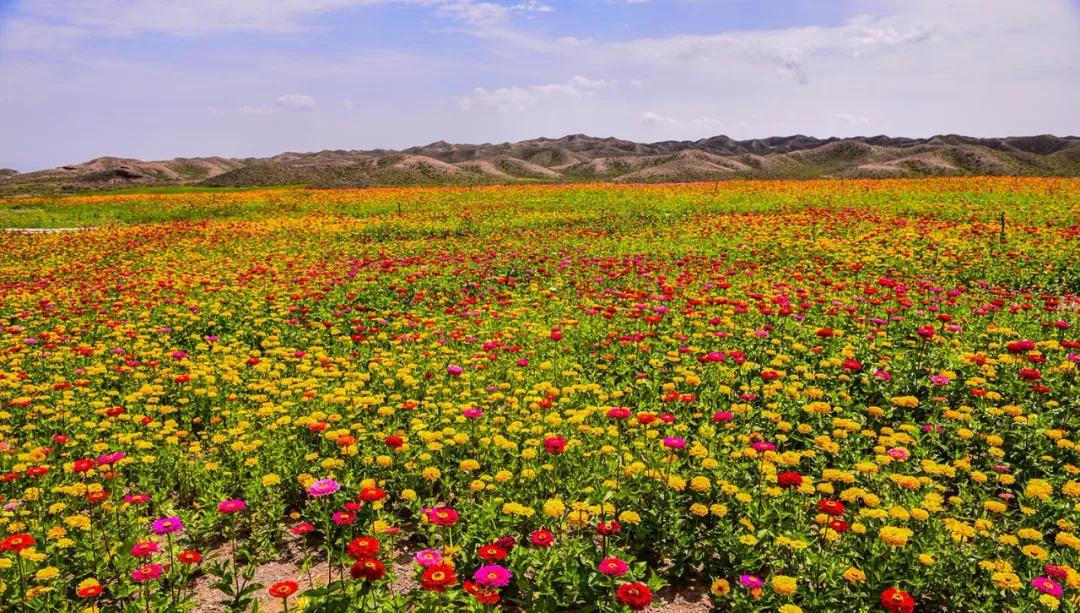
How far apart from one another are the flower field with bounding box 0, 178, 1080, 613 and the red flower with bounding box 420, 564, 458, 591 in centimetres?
2

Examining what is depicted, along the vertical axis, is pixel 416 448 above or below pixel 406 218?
below

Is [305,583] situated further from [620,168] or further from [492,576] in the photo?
[620,168]

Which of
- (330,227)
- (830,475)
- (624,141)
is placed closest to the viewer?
(830,475)

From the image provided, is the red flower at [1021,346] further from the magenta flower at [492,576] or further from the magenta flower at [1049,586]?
the magenta flower at [492,576]

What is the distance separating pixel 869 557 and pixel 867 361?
3504 millimetres

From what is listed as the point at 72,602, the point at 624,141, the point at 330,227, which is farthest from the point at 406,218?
the point at 624,141

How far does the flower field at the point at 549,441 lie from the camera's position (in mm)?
3604

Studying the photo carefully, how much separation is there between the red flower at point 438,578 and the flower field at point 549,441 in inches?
0.6

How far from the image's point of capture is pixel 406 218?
25.6 meters

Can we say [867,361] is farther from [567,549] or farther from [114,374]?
[114,374]

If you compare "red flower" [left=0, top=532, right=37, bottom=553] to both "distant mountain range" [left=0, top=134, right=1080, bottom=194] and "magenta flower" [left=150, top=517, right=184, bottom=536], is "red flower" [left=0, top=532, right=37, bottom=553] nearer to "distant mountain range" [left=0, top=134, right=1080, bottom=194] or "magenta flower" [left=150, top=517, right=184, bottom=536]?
"magenta flower" [left=150, top=517, right=184, bottom=536]

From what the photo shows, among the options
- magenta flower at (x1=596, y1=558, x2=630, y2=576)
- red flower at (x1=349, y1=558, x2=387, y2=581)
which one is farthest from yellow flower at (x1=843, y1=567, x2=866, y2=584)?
red flower at (x1=349, y1=558, x2=387, y2=581)

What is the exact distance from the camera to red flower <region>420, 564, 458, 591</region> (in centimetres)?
277

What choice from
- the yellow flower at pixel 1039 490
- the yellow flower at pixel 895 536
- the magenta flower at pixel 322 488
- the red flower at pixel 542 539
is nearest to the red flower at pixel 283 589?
the magenta flower at pixel 322 488
